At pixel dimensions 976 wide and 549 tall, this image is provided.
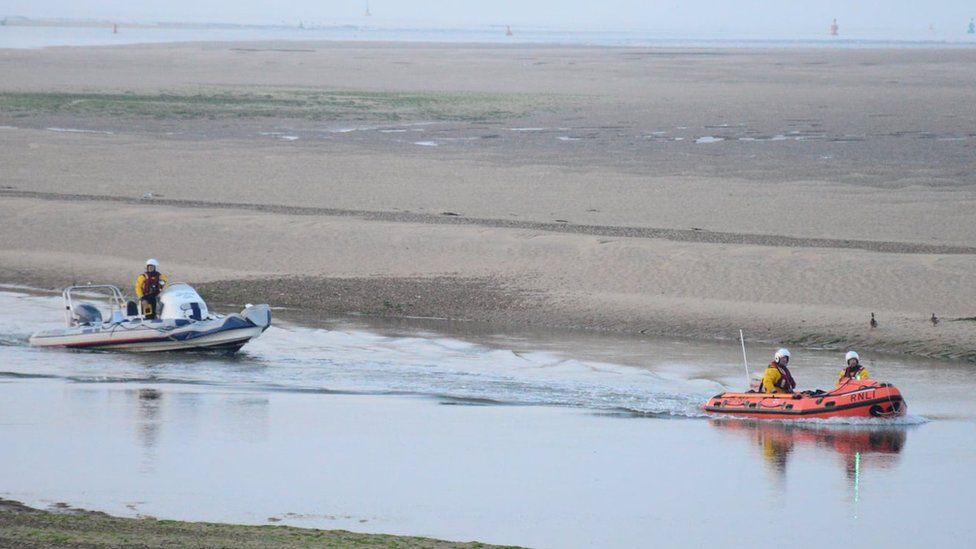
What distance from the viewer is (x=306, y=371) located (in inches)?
995

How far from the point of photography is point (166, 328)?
26953mm

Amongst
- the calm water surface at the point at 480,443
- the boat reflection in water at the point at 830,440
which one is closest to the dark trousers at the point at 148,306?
the calm water surface at the point at 480,443

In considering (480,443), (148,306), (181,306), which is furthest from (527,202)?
(480,443)

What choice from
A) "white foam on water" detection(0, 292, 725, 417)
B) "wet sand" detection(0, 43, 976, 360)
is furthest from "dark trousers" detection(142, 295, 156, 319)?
"wet sand" detection(0, 43, 976, 360)

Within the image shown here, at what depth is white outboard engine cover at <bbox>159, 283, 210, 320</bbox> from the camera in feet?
88.9

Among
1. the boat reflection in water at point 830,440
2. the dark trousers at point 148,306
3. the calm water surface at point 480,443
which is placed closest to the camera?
the calm water surface at point 480,443

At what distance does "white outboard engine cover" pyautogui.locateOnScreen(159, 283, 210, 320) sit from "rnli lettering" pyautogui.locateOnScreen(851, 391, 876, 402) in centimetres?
1211

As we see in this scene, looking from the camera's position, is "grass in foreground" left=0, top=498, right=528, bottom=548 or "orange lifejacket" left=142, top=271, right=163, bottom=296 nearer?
"grass in foreground" left=0, top=498, right=528, bottom=548

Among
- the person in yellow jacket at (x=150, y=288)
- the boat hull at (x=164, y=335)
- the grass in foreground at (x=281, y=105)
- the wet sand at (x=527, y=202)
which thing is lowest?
the boat hull at (x=164, y=335)

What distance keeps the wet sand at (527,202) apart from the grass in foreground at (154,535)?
14.8 m

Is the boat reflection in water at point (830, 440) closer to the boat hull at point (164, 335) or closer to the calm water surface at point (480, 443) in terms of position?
the calm water surface at point (480, 443)

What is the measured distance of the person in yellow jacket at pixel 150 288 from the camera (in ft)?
91.7

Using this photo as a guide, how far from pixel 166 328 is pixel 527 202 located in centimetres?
1686

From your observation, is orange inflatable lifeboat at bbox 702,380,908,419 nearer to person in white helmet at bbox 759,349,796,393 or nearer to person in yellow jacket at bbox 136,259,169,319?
person in white helmet at bbox 759,349,796,393
